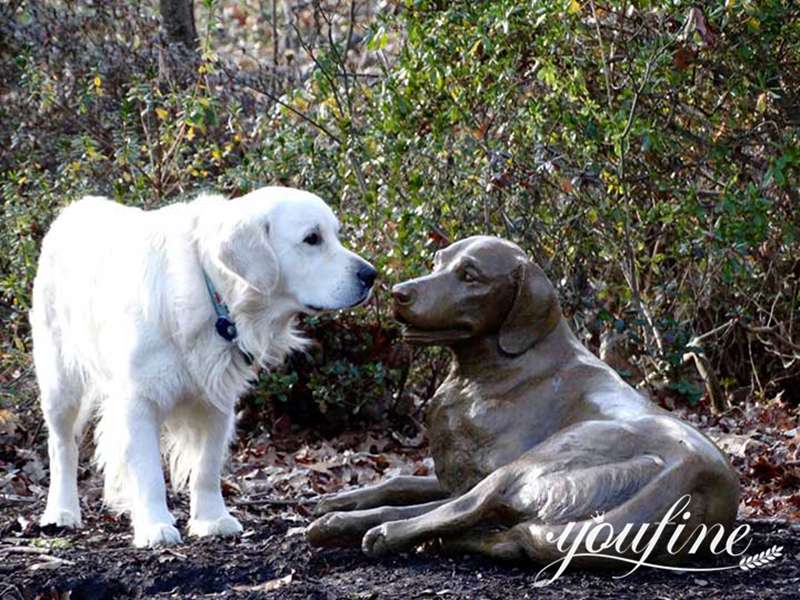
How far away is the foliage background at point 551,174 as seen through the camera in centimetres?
762

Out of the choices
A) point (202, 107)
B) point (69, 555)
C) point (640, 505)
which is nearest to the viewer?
point (640, 505)

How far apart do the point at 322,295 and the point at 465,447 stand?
1.27m

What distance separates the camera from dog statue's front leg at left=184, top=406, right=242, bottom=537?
20.8 ft

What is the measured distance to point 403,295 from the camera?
16.2ft

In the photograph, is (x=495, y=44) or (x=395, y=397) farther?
(x=395, y=397)

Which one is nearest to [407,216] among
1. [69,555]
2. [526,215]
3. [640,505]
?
[526,215]

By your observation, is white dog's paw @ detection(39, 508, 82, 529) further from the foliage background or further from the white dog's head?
the foliage background

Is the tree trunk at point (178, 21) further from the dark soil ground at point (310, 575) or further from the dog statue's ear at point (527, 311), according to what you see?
the dog statue's ear at point (527, 311)

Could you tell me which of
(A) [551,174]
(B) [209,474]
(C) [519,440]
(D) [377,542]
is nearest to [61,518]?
(B) [209,474]

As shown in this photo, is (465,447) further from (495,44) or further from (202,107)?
(202,107)

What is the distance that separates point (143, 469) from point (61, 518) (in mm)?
911

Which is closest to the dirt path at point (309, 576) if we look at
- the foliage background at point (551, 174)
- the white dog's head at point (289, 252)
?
the white dog's head at point (289, 252)

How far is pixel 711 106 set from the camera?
27.7ft

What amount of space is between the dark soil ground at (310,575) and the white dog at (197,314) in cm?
44
